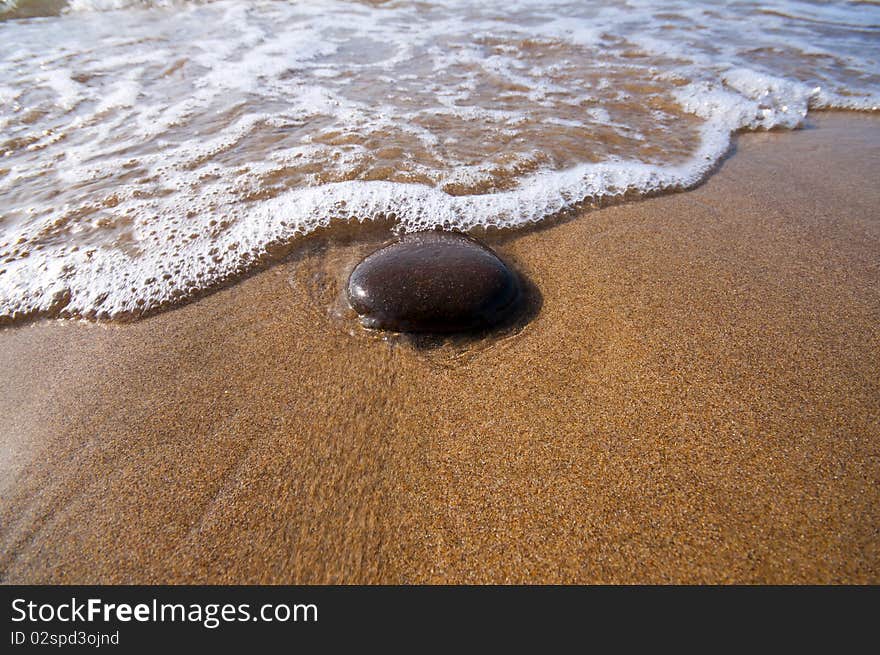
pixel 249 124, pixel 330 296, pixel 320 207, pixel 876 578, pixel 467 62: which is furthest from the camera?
pixel 467 62

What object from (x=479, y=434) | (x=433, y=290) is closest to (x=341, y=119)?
(x=433, y=290)

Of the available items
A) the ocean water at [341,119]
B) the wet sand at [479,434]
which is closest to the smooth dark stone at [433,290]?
the wet sand at [479,434]

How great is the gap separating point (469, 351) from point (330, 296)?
765 mm

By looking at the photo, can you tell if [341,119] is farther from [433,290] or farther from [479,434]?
[479,434]

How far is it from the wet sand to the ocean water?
48cm

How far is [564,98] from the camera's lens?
4293 mm

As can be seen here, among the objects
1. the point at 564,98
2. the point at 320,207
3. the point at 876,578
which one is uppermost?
the point at 564,98

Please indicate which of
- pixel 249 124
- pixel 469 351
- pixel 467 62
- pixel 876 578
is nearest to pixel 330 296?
pixel 469 351

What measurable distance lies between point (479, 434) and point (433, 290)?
0.68 metres

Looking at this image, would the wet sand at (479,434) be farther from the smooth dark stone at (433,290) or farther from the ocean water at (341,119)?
the ocean water at (341,119)

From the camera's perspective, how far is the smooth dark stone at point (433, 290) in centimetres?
195

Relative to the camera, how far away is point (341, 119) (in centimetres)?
383

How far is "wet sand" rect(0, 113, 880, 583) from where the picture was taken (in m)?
1.29

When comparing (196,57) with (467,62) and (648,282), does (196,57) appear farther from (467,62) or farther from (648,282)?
(648,282)
